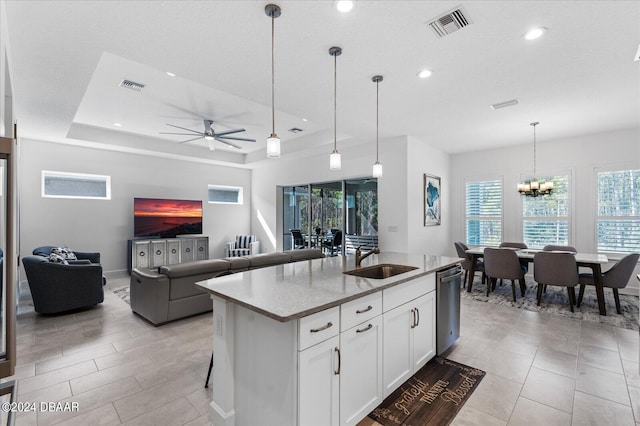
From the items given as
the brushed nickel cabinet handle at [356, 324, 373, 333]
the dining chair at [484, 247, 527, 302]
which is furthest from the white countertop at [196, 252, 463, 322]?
the dining chair at [484, 247, 527, 302]

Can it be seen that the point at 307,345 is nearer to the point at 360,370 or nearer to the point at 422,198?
the point at 360,370

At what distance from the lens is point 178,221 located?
730 centimetres

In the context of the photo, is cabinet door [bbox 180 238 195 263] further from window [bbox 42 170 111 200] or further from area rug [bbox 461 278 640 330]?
area rug [bbox 461 278 640 330]

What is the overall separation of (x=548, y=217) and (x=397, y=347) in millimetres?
5384

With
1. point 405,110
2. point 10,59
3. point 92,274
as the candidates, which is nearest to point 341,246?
point 405,110

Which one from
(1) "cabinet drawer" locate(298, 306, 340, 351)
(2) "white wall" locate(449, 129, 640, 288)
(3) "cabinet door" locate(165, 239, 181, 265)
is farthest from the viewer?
(3) "cabinet door" locate(165, 239, 181, 265)

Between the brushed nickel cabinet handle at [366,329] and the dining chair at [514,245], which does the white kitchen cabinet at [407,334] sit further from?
the dining chair at [514,245]

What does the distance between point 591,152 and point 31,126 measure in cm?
952

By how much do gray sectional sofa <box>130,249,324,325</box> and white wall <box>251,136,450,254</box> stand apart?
8.90ft

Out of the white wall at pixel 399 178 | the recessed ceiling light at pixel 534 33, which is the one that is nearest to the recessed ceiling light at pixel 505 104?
the recessed ceiling light at pixel 534 33

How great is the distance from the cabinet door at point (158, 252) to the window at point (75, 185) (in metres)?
1.40

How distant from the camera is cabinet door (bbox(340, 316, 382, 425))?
5.90 ft

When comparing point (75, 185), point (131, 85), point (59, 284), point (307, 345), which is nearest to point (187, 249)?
point (75, 185)

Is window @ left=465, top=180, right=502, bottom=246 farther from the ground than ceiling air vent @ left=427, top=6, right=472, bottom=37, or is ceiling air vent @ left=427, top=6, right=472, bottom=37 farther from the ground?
ceiling air vent @ left=427, top=6, right=472, bottom=37
